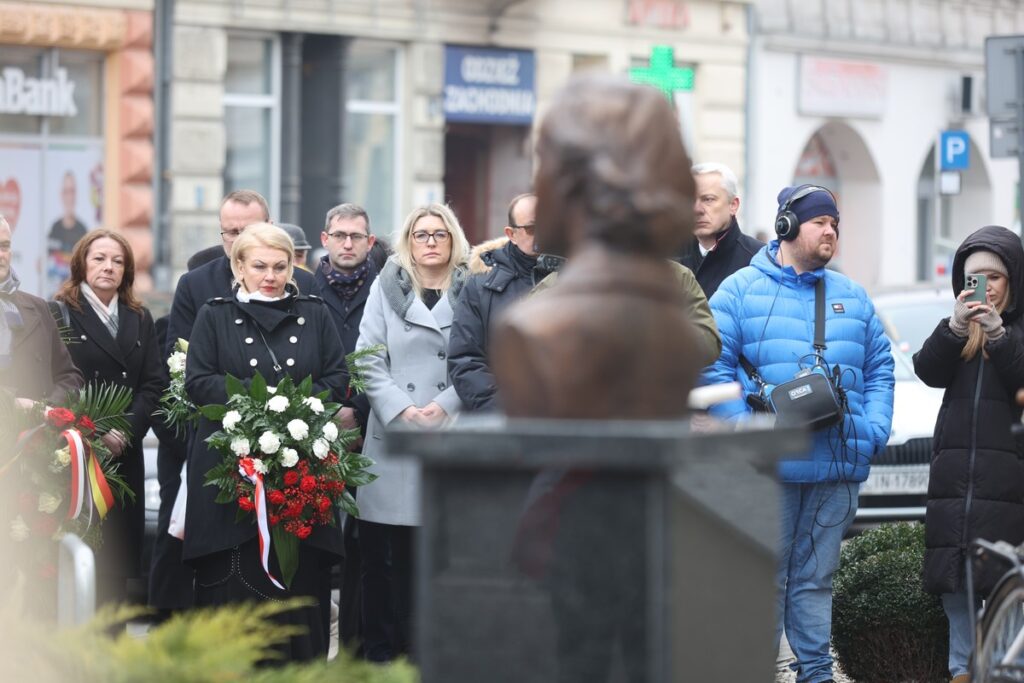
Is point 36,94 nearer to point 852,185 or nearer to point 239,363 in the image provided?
point 239,363

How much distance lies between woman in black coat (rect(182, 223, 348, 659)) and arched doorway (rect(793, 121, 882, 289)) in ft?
74.7

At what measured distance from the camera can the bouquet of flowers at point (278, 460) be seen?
785 centimetres

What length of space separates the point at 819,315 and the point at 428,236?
1842mm

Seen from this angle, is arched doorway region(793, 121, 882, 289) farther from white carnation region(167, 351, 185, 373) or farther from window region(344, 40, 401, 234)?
white carnation region(167, 351, 185, 373)

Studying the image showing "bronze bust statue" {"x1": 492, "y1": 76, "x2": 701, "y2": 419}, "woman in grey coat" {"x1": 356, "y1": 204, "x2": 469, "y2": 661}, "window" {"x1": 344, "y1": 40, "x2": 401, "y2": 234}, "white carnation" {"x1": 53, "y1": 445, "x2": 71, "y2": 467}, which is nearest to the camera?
"bronze bust statue" {"x1": 492, "y1": 76, "x2": 701, "y2": 419}

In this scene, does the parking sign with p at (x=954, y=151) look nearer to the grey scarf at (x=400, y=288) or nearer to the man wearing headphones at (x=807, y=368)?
the grey scarf at (x=400, y=288)

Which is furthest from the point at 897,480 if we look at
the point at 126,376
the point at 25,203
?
the point at 25,203

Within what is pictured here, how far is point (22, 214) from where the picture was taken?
799 inches

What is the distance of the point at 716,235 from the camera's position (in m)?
8.77

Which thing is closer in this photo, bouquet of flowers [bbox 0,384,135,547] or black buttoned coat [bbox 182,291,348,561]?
bouquet of flowers [bbox 0,384,135,547]

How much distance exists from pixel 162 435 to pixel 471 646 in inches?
194

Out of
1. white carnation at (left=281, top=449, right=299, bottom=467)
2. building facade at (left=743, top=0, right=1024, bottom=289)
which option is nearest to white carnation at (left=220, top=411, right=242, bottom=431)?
white carnation at (left=281, top=449, right=299, bottom=467)

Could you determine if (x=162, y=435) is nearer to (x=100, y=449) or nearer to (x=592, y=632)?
(x=100, y=449)

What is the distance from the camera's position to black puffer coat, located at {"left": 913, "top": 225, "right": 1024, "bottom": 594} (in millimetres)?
7590
